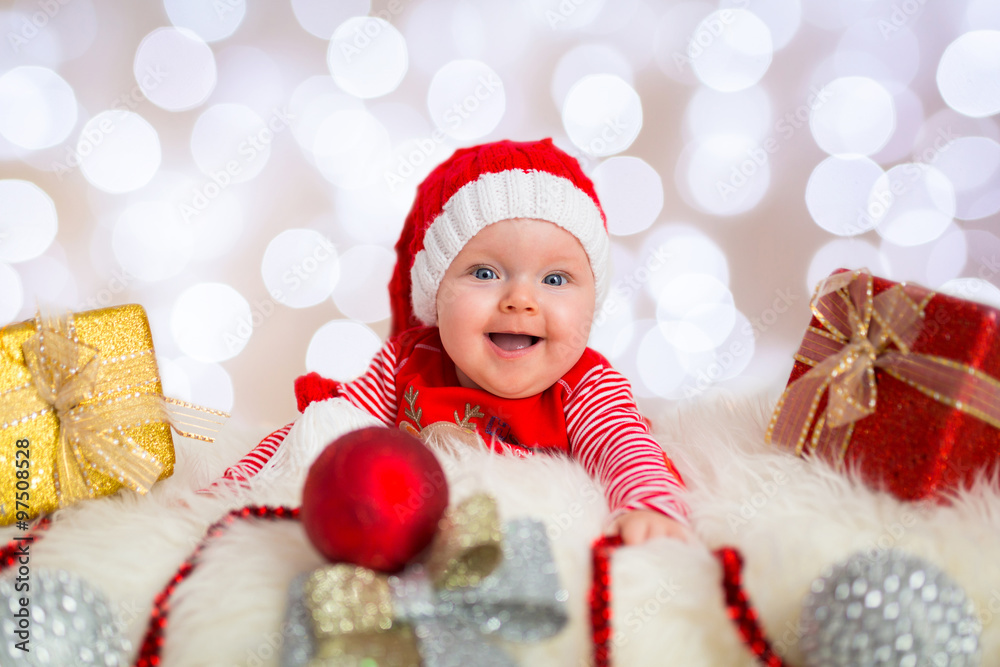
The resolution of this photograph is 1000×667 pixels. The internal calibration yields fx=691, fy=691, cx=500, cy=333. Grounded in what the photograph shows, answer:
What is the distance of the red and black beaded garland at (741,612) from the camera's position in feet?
2.23

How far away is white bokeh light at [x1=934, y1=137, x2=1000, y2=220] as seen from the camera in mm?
1727

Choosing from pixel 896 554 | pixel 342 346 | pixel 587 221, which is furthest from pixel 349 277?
pixel 896 554

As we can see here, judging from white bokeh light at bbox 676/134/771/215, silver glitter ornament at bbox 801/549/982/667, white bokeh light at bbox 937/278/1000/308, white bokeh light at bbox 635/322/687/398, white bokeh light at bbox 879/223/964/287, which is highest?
white bokeh light at bbox 676/134/771/215

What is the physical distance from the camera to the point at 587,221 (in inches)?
46.4

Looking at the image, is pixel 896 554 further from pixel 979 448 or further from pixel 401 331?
pixel 401 331

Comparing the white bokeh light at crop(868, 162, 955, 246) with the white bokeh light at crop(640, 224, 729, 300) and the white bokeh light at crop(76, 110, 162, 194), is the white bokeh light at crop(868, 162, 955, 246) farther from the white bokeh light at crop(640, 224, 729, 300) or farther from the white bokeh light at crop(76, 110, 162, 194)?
the white bokeh light at crop(76, 110, 162, 194)

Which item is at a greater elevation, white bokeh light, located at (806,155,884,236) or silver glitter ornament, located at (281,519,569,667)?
white bokeh light, located at (806,155,884,236)

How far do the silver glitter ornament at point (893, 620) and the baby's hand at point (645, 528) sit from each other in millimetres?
186

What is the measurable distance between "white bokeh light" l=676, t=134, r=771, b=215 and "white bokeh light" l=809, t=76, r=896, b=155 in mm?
164

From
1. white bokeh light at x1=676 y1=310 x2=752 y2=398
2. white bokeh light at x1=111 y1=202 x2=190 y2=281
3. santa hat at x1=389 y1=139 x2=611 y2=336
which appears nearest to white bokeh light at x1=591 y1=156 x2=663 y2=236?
white bokeh light at x1=676 y1=310 x2=752 y2=398

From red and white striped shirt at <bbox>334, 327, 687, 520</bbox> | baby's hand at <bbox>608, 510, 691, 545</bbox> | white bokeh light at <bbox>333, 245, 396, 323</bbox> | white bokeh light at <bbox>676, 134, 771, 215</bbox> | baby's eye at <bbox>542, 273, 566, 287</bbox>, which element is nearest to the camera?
baby's hand at <bbox>608, 510, 691, 545</bbox>

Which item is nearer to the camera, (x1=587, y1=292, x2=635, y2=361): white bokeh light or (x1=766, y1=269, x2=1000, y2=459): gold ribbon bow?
(x1=766, y1=269, x2=1000, y2=459): gold ribbon bow

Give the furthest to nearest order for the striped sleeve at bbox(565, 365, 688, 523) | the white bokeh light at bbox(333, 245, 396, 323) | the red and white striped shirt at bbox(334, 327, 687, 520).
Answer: the white bokeh light at bbox(333, 245, 396, 323)
the red and white striped shirt at bbox(334, 327, 687, 520)
the striped sleeve at bbox(565, 365, 688, 523)

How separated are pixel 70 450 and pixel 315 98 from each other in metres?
1.19
